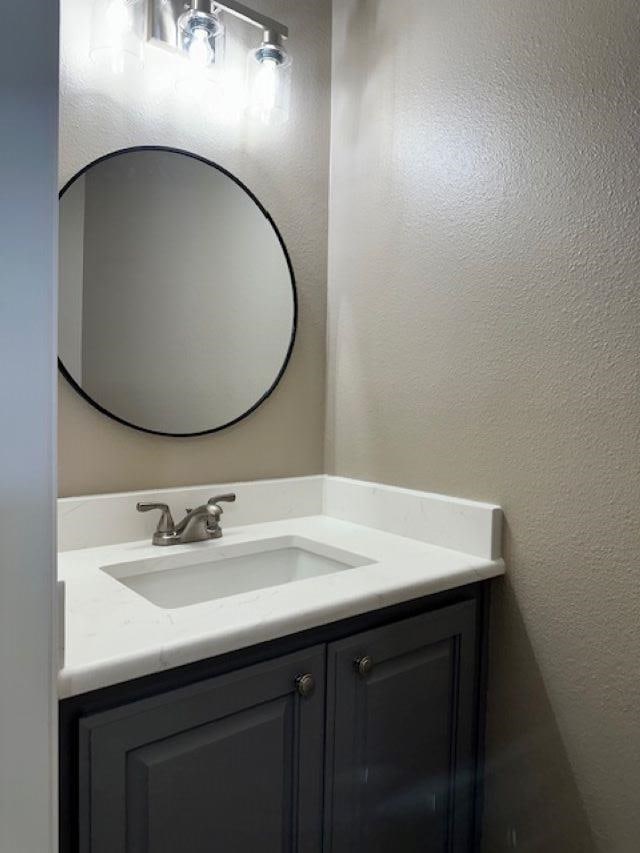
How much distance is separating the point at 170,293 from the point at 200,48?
57 centimetres

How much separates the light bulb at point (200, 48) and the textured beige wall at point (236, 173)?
0.17 ft

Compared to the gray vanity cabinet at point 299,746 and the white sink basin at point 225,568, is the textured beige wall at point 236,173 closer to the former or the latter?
the white sink basin at point 225,568

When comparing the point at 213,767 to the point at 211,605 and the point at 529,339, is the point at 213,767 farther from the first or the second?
the point at 529,339

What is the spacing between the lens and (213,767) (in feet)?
2.94

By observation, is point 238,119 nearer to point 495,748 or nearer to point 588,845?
point 495,748

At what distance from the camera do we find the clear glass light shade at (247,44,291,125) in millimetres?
1493

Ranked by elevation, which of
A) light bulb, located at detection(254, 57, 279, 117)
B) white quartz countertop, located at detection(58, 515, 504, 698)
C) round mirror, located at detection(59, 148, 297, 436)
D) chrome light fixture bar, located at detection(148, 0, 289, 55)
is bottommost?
white quartz countertop, located at detection(58, 515, 504, 698)

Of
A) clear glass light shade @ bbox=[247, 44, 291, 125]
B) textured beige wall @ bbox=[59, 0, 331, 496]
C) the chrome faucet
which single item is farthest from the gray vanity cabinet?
clear glass light shade @ bbox=[247, 44, 291, 125]

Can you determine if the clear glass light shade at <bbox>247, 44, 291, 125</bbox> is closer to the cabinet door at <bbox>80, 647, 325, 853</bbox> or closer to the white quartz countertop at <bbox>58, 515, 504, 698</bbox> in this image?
the white quartz countertop at <bbox>58, 515, 504, 698</bbox>

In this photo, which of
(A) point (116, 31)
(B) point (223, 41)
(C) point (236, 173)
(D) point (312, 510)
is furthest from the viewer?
(D) point (312, 510)

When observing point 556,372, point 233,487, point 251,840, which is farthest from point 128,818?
point 556,372

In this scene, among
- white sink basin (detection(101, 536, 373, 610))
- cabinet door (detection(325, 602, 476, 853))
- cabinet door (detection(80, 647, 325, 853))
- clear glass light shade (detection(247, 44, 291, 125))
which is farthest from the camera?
clear glass light shade (detection(247, 44, 291, 125))

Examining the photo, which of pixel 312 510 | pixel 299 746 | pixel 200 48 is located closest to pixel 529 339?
pixel 312 510

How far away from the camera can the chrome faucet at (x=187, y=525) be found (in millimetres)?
1369
